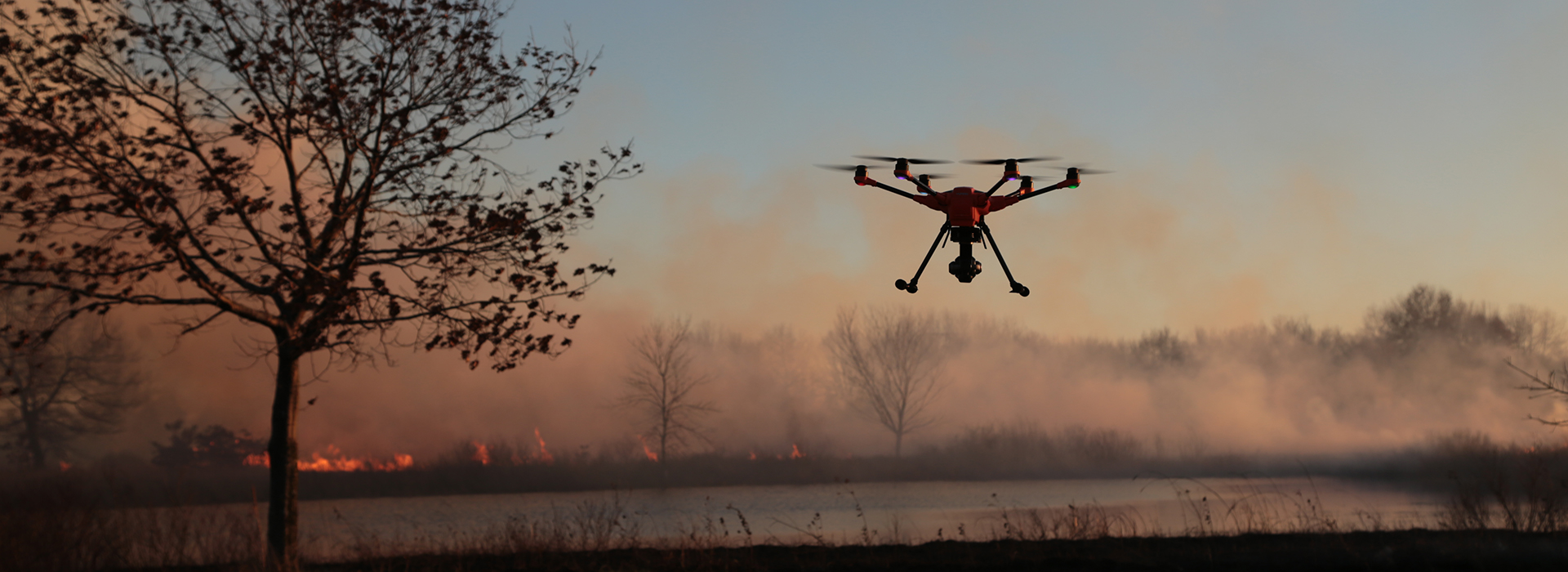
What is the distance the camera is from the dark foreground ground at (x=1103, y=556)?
14.0 meters

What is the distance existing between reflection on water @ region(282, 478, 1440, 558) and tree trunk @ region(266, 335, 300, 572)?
3247 mm

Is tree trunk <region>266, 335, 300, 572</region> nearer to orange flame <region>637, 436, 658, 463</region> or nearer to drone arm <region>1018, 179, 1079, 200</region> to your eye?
drone arm <region>1018, 179, 1079, 200</region>

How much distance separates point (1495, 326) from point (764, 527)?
223 feet

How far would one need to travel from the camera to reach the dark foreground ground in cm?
1402

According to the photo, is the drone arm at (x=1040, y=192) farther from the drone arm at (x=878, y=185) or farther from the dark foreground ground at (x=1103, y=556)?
the dark foreground ground at (x=1103, y=556)

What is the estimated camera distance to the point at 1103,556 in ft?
49.5

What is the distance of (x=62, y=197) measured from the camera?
1187 centimetres

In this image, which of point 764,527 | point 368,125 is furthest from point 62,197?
point 764,527

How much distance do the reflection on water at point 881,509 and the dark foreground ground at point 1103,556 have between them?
141 centimetres

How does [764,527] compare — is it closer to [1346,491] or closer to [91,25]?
[91,25]

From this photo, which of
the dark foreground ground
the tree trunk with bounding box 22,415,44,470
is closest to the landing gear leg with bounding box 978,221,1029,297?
the dark foreground ground

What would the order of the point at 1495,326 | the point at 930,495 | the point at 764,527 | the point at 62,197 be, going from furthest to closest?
the point at 1495,326
the point at 930,495
the point at 764,527
the point at 62,197

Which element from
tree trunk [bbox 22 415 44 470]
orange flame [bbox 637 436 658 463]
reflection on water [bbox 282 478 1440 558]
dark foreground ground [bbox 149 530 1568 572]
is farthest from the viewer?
orange flame [bbox 637 436 658 463]

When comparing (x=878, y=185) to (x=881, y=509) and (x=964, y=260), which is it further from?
(x=881, y=509)
